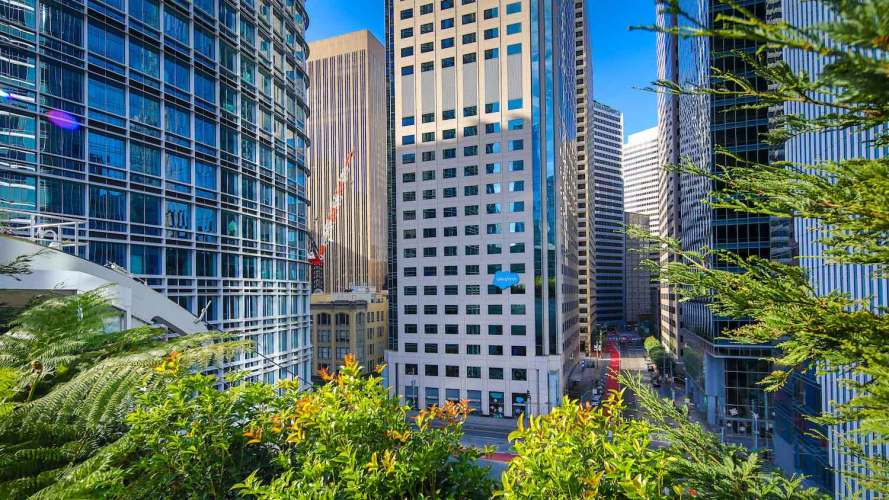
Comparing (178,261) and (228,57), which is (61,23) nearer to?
(228,57)

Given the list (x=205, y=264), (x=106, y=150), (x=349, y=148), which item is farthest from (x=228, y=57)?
(x=349, y=148)

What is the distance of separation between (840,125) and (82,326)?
37.3ft

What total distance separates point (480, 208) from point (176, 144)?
34.4 m

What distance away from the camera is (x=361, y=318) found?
226 feet

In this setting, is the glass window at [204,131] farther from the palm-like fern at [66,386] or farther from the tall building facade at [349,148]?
the tall building facade at [349,148]

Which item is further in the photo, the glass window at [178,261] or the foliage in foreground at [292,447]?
the glass window at [178,261]

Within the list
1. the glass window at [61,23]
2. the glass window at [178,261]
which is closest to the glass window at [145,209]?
the glass window at [178,261]

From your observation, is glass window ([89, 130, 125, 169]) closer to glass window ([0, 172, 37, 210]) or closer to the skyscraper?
glass window ([0, 172, 37, 210])

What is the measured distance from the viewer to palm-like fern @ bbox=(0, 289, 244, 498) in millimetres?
5211

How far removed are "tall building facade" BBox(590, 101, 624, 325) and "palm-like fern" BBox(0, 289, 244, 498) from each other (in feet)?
482

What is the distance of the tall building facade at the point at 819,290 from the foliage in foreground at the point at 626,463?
7385 millimetres

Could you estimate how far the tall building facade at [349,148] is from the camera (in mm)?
151000

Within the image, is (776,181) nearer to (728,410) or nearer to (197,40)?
(197,40)

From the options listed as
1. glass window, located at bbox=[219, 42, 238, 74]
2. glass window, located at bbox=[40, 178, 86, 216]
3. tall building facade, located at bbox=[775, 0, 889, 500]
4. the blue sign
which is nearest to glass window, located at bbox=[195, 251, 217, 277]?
glass window, located at bbox=[40, 178, 86, 216]
